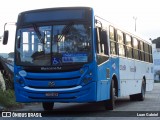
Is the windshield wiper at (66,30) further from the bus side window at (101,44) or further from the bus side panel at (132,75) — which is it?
the bus side panel at (132,75)

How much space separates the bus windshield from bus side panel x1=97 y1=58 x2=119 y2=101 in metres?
0.88

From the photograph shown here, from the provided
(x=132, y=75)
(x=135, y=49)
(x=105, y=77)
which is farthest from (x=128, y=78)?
(x=105, y=77)

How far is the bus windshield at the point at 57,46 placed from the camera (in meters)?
13.3

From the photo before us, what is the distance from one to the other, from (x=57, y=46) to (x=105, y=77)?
1989 mm

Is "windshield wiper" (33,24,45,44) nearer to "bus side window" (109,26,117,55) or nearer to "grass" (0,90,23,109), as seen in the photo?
"bus side window" (109,26,117,55)

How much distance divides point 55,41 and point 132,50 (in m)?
6.72

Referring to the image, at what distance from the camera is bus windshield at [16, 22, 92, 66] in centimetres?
1329

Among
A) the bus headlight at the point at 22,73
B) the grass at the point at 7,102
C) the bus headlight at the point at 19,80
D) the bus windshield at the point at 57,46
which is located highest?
the bus windshield at the point at 57,46

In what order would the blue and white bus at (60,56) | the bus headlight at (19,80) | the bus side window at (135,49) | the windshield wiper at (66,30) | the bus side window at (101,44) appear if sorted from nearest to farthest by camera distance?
1. the blue and white bus at (60,56)
2. the windshield wiper at (66,30)
3. the bus headlight at (19,80)
4. the bus side window at (101,44)
5. the bus side window at (135,49)

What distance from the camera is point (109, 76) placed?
49.2 ft

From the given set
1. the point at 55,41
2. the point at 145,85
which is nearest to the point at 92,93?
the point at 55,41

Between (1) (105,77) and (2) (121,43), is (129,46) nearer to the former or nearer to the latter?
(2) (121,43)

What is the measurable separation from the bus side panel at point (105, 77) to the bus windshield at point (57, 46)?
0.88 m

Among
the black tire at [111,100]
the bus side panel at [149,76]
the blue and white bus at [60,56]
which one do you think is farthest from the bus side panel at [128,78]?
the bus side panel at [149,76]
